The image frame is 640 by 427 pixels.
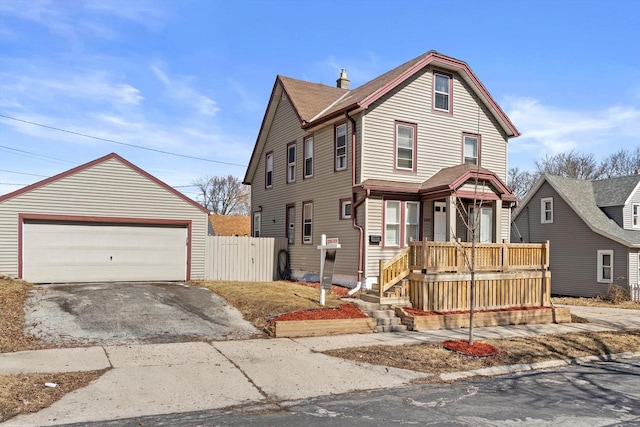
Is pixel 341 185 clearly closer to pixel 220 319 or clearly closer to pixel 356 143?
pixel 356 143

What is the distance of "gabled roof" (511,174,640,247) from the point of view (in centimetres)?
2655

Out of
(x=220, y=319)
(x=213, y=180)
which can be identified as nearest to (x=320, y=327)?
(x=220, y=319)

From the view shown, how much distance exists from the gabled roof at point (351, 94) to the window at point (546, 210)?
11.2m

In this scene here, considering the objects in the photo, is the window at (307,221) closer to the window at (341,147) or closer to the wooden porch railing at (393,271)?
the window at (341,147)

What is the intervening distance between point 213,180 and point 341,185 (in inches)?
2222

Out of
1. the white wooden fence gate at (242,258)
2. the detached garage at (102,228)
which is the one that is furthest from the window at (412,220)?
the detached garage at (102,228)

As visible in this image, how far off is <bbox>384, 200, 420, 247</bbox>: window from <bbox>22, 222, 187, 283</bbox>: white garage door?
7144mm

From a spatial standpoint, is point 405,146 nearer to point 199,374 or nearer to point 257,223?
point 257,223

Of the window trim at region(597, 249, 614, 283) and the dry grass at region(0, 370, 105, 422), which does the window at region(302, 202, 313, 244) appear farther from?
the window trim at region(597, 249, 614, 283)

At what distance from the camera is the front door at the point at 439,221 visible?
18.3 m

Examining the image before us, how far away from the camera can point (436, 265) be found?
43.7 feet

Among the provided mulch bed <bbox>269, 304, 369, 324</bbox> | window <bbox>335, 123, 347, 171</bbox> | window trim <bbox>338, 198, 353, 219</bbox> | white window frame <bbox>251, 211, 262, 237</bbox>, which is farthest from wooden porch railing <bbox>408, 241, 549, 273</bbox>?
white window frame <bbox>251, 211, 262, 237</bbox>

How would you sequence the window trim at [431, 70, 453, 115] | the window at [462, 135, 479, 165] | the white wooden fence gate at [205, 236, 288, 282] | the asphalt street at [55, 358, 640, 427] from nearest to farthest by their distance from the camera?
1. the asphalt street at [55, 358, 640, 427]
2. the white wooden fence gate at [205, 236, 288, 282]
3. the window trim at [431, 70, 453, 115]
4. the window at [462, 135, 479, 165]

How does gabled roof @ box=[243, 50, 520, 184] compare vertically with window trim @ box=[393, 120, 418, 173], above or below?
above
